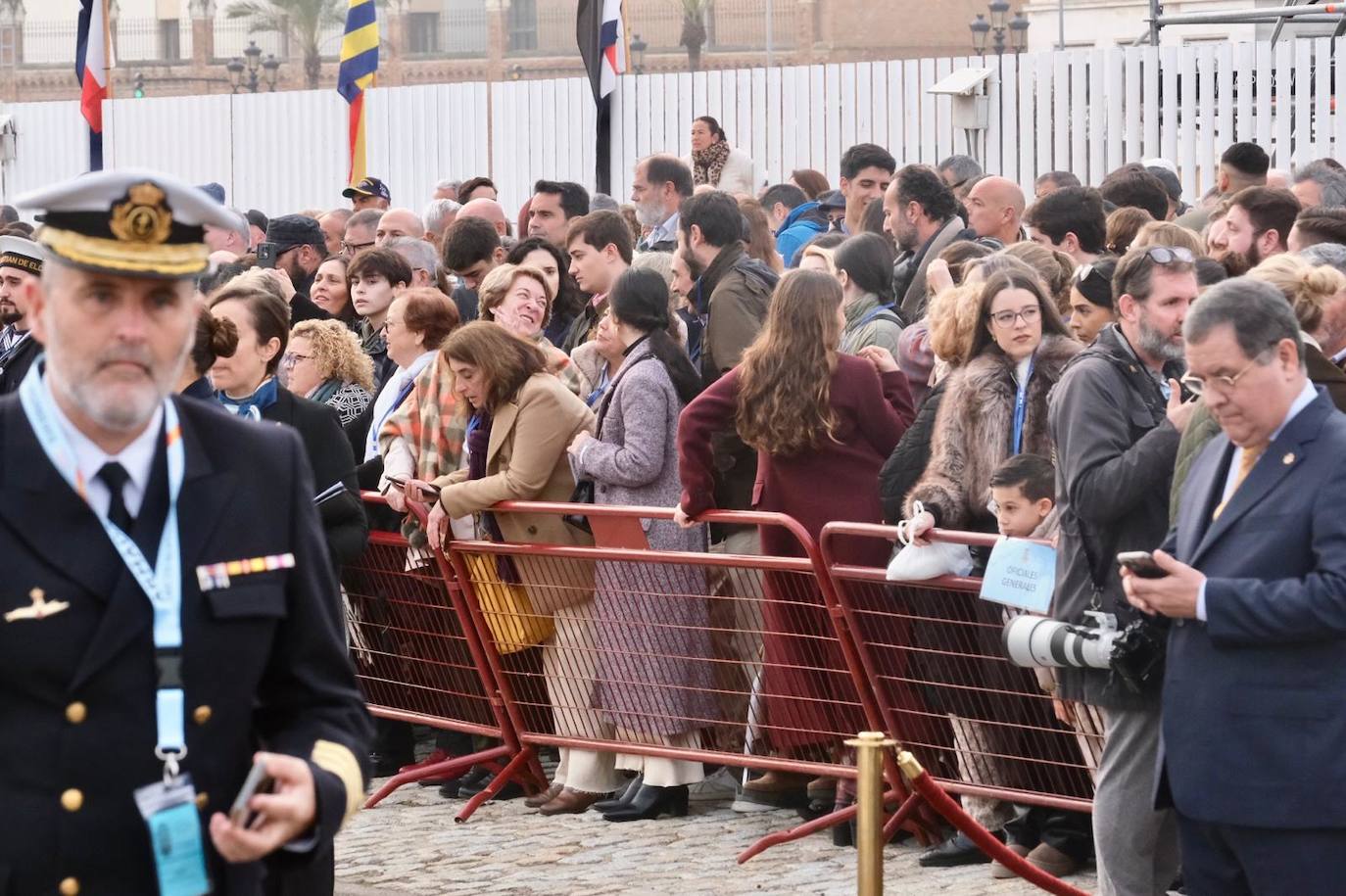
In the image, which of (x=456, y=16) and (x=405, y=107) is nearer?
(x=405, y=107)

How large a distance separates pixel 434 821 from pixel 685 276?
2.64 meters

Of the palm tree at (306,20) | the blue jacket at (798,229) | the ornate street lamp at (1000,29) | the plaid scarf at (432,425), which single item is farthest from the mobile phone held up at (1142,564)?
the palm tree at (306,20)

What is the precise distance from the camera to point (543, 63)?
84812 mm

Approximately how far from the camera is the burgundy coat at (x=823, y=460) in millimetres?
7711

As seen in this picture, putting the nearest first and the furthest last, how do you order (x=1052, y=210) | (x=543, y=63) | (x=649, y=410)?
(x=649, y=410), (x=1052, y=210), (x=543, y=63)

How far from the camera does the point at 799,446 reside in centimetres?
768

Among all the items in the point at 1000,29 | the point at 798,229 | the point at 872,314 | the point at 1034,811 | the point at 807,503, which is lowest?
the point at 1034,811

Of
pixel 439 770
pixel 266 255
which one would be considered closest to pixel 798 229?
pixel 266 255

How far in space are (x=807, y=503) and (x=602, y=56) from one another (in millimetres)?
11119

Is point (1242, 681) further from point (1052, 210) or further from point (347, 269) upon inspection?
point (347, 269)

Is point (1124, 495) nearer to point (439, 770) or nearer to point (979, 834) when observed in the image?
point (979, 834)

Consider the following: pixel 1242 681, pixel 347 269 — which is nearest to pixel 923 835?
pixel 1242 681

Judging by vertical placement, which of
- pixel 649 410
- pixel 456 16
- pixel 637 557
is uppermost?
pixel 456 16

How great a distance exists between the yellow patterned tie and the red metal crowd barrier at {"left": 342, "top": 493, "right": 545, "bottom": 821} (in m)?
3.98
